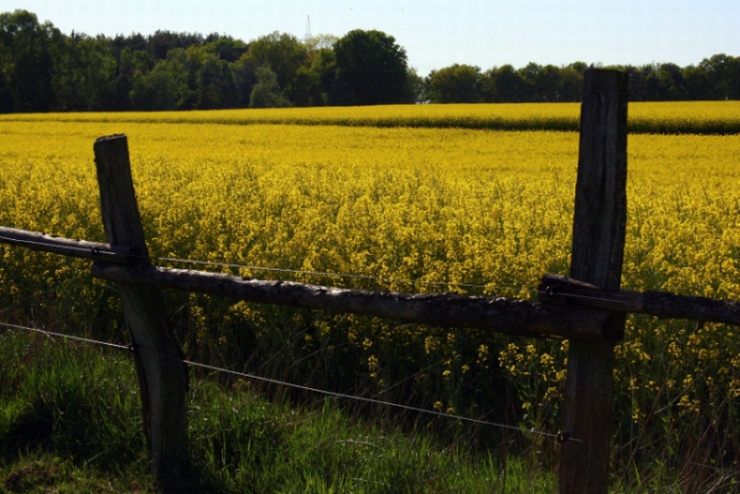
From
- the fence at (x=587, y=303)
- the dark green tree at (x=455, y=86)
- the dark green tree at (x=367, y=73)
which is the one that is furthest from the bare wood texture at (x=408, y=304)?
the dark green tree at (x=455, y=86)

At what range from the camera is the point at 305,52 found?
A: 10744cm

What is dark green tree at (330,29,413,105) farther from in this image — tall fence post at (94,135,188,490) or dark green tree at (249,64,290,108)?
tall fence post at (94,135,188,490)

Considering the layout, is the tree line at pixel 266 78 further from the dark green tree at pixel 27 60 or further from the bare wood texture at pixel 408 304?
the bare wood texture at pixel 408 304

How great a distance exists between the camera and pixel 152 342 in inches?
148

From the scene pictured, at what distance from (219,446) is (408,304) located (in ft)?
4.69

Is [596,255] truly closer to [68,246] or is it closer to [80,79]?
[68,246]

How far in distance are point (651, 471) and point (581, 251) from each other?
1.62 m

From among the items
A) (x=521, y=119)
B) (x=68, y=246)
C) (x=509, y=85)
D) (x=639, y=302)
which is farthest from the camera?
(x=509, y=85)

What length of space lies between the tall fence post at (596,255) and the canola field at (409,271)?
11.9 inches

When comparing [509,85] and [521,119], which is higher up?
[509,85]

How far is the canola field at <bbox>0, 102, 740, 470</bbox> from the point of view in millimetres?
4270

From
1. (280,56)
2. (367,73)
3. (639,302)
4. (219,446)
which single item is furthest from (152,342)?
(280,56)

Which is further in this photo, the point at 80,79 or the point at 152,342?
the point at 80,79

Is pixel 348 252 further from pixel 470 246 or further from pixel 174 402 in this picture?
pixel 174 402
